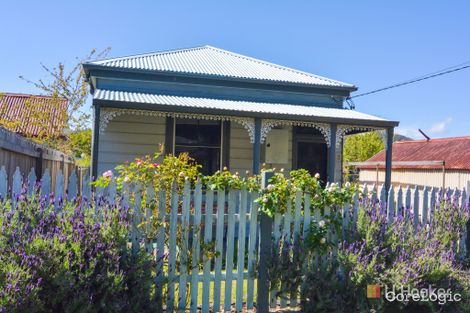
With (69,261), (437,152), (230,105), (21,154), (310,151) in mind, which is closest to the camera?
(69,261)

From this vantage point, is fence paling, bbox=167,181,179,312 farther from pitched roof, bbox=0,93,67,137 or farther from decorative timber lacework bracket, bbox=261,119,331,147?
pitched roof, bbox=0,93,67,137

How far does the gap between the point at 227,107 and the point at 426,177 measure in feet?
48.2

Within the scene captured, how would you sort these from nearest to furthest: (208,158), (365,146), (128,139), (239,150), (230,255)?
(230,255) → (128,139) → (208,158) → (239,150) → (365,146)

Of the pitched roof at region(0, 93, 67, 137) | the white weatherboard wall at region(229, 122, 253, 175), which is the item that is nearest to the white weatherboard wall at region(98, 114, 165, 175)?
the white weatherboard wall at region(229, 122, 253, 175)

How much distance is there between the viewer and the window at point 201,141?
1227 centimetres

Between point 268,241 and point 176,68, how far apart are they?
30.1ft

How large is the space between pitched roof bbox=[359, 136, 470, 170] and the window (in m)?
12.6

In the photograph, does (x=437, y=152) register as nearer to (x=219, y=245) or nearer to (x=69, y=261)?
(x=219, y=245)

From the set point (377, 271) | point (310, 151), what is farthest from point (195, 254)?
point (310, 151)

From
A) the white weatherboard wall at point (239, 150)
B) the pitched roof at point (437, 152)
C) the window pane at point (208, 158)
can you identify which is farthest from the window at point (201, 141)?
the pitched roof at point (437, 152)

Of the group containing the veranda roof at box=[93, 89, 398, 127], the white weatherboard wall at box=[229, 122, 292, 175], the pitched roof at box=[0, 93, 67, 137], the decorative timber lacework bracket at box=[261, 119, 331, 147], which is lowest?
the white weatherboard wall at box=[229, 122, 292, 175]

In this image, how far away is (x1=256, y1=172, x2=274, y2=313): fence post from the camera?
15.9ft

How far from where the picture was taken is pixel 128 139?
11883mm

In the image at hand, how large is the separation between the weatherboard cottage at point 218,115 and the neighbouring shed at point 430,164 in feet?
25.9
